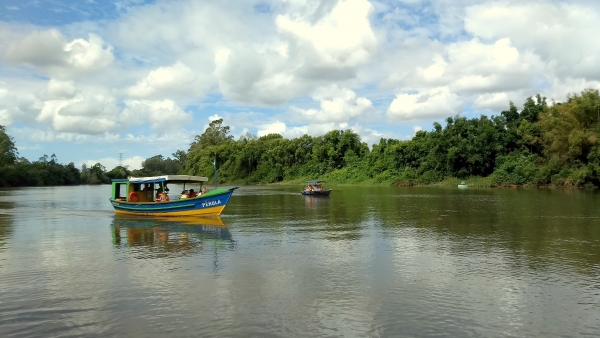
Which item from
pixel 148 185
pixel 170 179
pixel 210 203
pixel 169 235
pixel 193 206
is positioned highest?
pixel 170 179

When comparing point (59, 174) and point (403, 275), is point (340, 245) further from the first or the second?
point (59, 174)

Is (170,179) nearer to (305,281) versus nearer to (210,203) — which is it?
(210,203)

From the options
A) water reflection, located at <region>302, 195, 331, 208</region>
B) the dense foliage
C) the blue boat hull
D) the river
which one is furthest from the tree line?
the river

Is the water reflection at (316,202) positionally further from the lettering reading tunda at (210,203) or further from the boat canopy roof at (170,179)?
the lettering reading tunda at (210,203)

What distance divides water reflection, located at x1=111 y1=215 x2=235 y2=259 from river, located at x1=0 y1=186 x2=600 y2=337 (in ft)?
0.27

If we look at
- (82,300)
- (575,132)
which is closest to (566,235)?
(82,300)

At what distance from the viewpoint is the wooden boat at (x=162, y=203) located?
24.2m

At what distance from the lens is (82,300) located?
32.3ft

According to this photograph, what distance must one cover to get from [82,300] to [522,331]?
8.11m

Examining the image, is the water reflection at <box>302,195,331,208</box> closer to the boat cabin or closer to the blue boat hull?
the boat cabin

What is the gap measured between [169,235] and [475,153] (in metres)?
51.6

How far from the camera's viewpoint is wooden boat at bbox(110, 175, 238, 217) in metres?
24.2

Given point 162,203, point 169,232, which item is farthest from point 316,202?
point 169,232

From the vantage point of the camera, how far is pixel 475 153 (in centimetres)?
6272
